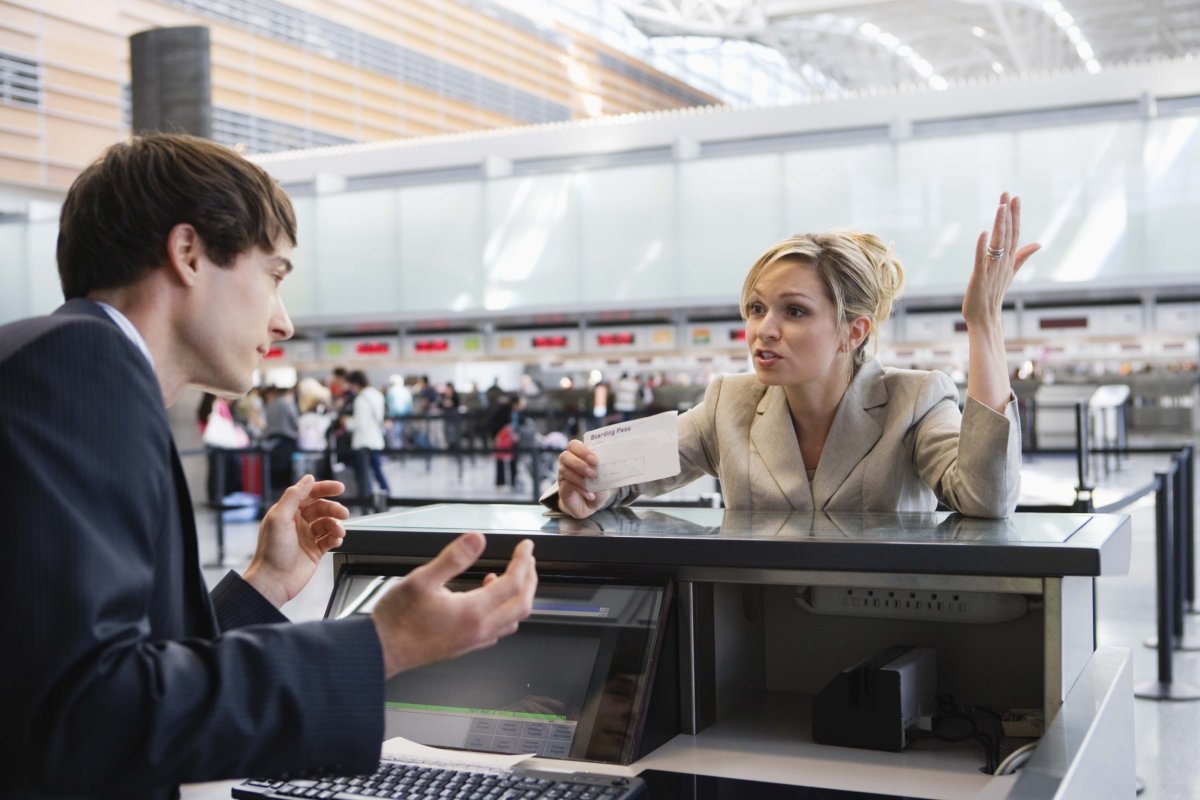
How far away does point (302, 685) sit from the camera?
0.96 m

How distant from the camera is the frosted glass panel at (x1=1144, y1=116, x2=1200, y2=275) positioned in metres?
11.5

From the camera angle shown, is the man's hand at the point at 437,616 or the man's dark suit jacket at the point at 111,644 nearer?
the man's dark suit jacket at the point at 111,644

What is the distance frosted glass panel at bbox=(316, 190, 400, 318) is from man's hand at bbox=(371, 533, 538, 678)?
13747mm

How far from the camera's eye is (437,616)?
1.01 m

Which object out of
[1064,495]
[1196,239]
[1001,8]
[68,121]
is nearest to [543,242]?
[68,121]

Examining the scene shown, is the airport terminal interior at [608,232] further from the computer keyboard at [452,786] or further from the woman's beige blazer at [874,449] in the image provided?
the computer keyboard at [452,786]

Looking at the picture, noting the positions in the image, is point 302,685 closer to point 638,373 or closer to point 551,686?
point 551,686

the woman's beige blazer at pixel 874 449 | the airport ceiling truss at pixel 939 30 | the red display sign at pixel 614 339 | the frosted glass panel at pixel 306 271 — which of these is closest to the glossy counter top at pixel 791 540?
the woman's beige blazer at pixel 874 449

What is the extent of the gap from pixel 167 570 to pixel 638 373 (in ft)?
62.6

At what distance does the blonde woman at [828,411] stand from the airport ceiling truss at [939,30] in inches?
886

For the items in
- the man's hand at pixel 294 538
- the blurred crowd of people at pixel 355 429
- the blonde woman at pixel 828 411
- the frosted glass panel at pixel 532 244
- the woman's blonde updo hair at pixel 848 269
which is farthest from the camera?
the frosted glass panel at pixel 532 244

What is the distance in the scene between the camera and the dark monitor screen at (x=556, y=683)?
1582mm

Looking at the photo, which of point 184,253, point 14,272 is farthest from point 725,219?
point 184,253

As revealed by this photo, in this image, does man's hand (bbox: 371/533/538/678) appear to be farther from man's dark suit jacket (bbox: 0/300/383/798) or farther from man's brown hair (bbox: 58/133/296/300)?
man's brown hair (bbox: 58/133/296/300)
